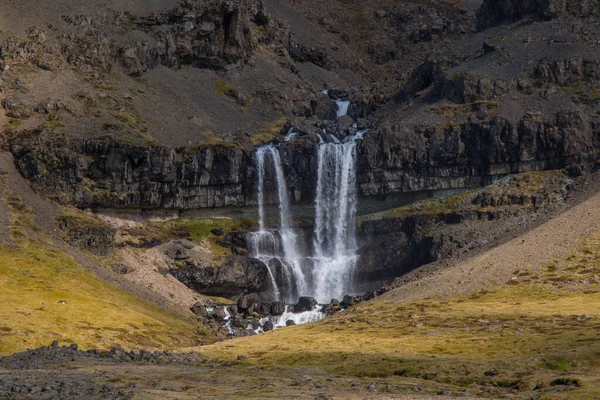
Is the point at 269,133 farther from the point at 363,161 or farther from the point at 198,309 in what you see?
the point at 198,309

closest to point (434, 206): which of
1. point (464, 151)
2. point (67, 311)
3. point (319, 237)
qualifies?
point (464, 151)

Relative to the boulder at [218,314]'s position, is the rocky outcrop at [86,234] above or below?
above

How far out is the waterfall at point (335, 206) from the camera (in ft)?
550

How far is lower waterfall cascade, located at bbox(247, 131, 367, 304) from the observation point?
157500 mm

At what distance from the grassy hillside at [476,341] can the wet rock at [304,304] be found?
1447cm


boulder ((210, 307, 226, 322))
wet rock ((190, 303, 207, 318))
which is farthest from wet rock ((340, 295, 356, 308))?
wet rock ((190, 303, 207, 318))

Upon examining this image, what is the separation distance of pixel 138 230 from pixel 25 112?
33.4m

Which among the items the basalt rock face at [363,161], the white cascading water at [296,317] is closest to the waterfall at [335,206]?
the basalt rock face at [363,161]

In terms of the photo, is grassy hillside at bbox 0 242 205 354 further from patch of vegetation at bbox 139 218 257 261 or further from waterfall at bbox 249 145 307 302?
waterfall at bbox 249 145 307 302

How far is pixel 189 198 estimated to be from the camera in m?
170

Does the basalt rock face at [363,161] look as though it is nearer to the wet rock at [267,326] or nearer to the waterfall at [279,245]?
the waterfall at [279,245]

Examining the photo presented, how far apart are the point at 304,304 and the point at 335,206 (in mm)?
32655

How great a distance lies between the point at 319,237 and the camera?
560 ft

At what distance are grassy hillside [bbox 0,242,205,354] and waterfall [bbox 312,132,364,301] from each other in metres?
42.8
